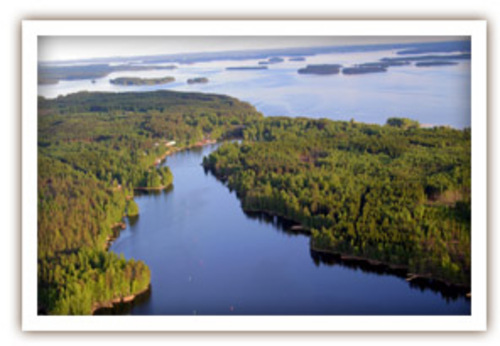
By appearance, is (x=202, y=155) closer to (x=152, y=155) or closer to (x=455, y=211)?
(x=152, y=155)

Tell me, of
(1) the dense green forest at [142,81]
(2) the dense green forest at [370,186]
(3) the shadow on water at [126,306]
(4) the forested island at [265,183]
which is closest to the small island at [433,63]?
(2) the dense green forest at [370,186]

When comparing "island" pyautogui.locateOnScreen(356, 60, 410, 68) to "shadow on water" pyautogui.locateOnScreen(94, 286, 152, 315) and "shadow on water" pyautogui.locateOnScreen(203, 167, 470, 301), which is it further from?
"shadow on water" pyautogui.locateOnScreen(94, 286, 152, 315)

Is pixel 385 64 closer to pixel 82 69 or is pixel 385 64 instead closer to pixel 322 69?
pixel 322 69
